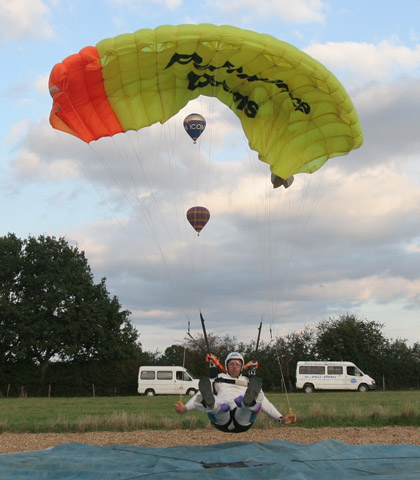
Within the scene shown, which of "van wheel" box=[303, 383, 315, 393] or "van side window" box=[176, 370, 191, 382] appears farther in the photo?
"van wheel" box=[303, 383, 315, 393]

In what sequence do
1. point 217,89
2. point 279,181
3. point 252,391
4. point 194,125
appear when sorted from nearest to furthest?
point 252,391 < point 217,89 < point 279,181 < point 194,125

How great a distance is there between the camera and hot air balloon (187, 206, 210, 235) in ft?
47.8

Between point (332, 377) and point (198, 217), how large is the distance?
56.6 ft

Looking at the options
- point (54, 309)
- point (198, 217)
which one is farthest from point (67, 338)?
point (198, 217)

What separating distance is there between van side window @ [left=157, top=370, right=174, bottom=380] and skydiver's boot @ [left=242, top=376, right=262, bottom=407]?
74.3 ft

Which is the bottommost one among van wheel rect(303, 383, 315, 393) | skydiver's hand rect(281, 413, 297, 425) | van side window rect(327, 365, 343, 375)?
skydiver's hand rect(281, 413, 297, 425)

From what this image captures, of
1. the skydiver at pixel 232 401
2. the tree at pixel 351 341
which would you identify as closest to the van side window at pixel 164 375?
the tree at pixel 351 341

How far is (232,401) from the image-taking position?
7.57 meters

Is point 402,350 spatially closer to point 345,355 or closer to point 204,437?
point 345,355

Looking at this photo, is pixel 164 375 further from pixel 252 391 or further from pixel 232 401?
pixel 252 391

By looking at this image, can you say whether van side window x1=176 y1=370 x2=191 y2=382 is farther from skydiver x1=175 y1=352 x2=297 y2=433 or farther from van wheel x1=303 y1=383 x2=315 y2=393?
skydiver x1=175 y1=352 x2=297 y2=433

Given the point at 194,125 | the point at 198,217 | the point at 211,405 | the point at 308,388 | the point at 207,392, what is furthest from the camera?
the point at 308,388

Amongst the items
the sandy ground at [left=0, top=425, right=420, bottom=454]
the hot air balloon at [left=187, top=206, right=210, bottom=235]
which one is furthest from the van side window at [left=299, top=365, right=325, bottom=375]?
the sandy ground at [left=0, top=425, right=420, bottom=454]

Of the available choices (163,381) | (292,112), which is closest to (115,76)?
(292,112)
